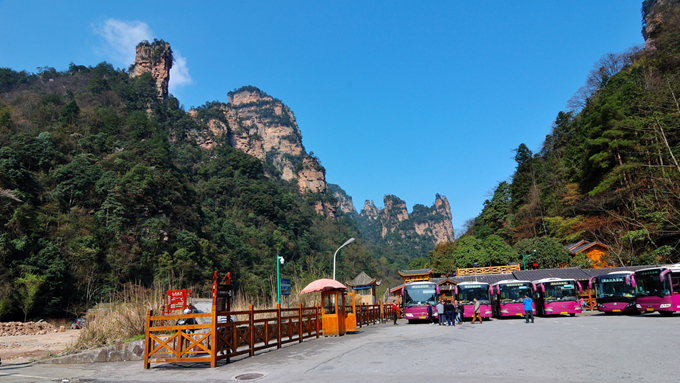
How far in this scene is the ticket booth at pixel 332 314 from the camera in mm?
15438

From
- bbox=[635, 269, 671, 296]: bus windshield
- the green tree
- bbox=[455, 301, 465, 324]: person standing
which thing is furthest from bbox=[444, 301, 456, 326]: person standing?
the green tree

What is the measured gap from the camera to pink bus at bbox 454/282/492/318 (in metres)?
24.5

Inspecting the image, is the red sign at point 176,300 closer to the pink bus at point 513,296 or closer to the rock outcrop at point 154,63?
the pink bus at point 513,296

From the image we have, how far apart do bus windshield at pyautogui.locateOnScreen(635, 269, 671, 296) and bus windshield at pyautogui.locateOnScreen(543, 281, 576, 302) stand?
360 centimetres

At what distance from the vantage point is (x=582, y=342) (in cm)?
1013

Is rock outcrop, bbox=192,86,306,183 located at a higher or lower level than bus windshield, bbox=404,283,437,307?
higher

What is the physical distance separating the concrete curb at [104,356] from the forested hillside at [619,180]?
32.5m

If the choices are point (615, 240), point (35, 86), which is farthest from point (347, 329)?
point (35, 86)

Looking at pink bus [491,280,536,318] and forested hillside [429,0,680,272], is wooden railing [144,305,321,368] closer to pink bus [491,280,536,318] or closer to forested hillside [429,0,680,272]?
pink bus [491,280,536,318]

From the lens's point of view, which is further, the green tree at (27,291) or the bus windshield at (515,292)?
the green tree at (27,291)

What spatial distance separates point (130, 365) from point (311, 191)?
13373cm

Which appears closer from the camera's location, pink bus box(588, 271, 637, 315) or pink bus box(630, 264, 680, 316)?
pink bus box(630, 264, 680, 316)

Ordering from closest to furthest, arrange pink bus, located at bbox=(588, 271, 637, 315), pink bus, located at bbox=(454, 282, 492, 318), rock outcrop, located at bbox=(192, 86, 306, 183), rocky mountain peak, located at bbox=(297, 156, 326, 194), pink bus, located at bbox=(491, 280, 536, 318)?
pink bus, located at bbox=(588, 271, 637, 315) → pink bus, located at bbox=(491, 280, 536, 318) → pink bus, located at bbox=(454, 282, 492, 318) → rock outcrop, located at bbox=(192, 86, 306, 183) → rocky mountain peak, located at bbox=(297, 156, 326, 194)

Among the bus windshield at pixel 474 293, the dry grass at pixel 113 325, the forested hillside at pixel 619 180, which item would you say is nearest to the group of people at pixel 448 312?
the bus windshield at pixel 474 293
